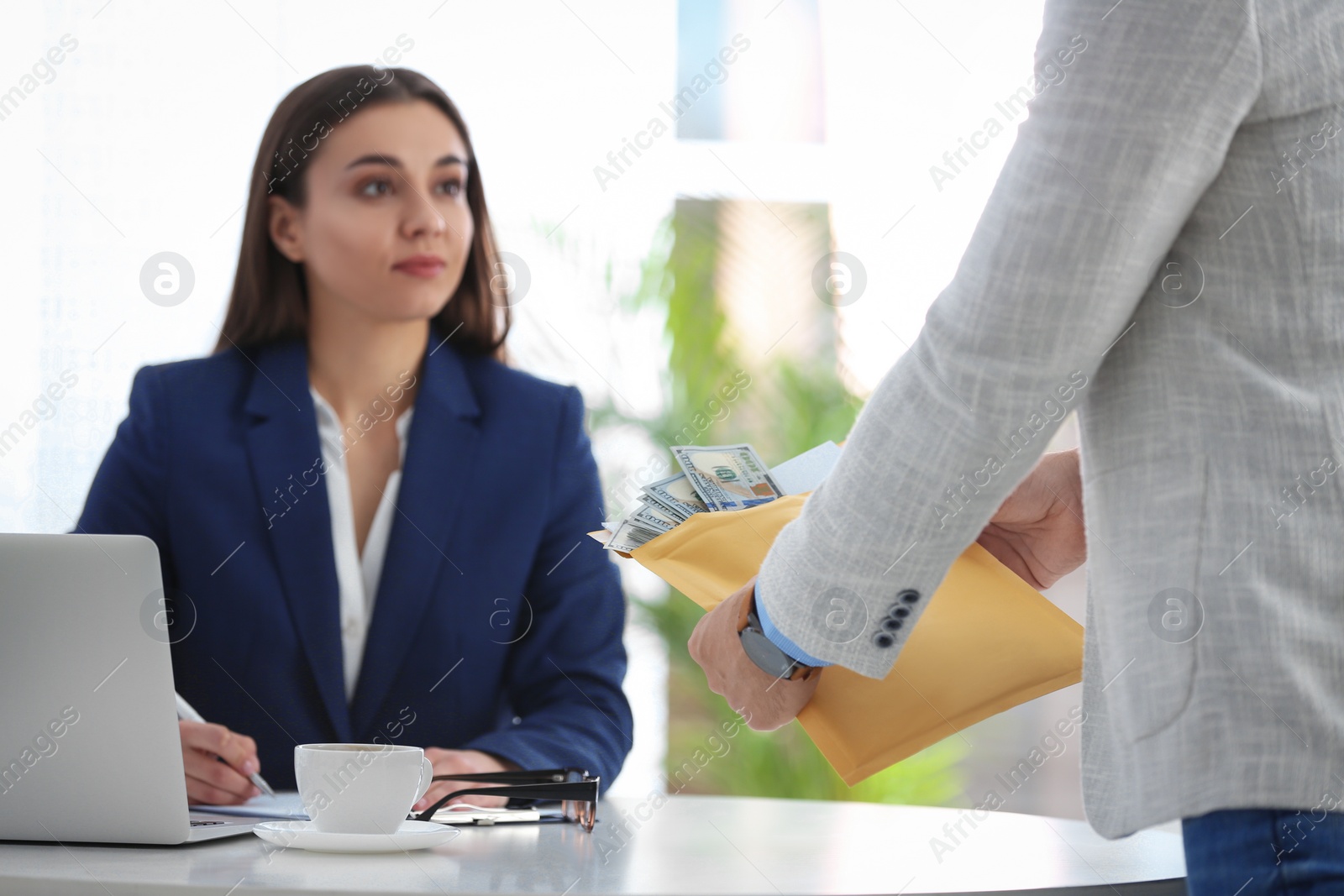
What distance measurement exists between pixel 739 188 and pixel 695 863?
3.12 m

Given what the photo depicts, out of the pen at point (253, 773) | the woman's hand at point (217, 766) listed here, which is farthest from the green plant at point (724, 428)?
the woman's hand at point (217, 766)

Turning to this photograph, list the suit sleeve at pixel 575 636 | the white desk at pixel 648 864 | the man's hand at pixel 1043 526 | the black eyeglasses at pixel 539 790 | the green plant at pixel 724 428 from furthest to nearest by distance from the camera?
the green plant at pixel 724 428
the suit sleeve at pixel 575 636
the black eyeglasses at pixel 539 790
the man's hand at pixel 1043 526
the white desk at pixel 648 864

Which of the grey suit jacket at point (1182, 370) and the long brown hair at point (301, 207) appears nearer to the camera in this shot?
the grey suit jacket at point (1182, 370)

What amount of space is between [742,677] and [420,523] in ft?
4.34

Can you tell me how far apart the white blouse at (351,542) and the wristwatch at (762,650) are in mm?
1350

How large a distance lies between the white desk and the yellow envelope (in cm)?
10

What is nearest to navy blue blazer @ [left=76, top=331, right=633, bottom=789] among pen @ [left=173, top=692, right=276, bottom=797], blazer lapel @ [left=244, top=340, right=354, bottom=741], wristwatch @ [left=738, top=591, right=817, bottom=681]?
blazer lapel @ [left=244, top=340, right=354, bottom=741]

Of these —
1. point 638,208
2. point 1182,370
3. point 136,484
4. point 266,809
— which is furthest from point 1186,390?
point 638,208

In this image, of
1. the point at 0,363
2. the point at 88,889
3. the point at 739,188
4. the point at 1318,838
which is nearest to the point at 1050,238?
the point at 1318,838

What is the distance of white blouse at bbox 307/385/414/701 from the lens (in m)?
2.04

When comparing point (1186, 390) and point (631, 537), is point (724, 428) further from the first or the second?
point (1186, 390)

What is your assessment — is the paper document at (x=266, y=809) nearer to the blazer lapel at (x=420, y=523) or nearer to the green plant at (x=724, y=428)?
the blazer lapel at (x=420, y=523)

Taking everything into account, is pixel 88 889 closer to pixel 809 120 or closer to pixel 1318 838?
pixel 1318 838

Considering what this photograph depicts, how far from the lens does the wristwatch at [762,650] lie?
80cm
